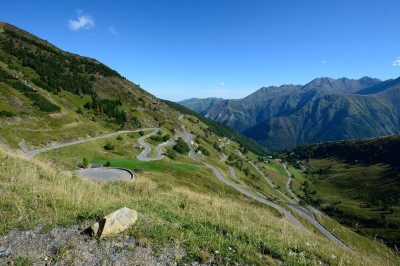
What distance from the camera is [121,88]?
178500 millimetres

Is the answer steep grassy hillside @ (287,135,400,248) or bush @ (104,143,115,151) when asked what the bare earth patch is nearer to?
bush @ (104,143,115,151)

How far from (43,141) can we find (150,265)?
2716 inches

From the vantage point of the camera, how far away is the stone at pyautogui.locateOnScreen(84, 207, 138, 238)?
8.00 metres

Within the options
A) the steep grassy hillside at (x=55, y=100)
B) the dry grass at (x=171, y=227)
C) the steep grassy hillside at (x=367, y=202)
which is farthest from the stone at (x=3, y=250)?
the steep grassy hillside at (x=367, y=202)

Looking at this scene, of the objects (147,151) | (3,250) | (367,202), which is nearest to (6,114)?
(147,151)

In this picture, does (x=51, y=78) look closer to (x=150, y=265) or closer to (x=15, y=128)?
(x=15, y=128)

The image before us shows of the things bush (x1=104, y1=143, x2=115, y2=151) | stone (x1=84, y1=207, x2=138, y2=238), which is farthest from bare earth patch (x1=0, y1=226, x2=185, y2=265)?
bush (x1=104, y1=143, x2=115, y2=151)

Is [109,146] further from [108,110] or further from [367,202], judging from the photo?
[367,202]

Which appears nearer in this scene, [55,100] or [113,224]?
[113,224]

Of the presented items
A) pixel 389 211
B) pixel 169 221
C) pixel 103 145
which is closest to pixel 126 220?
pixel 169 221

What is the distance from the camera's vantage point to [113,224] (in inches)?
325

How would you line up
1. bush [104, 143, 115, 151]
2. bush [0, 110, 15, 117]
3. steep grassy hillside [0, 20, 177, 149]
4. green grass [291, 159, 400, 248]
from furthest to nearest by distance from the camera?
green grass [291, 159, 400, 248]
bush [104, 143, 115, 151]
steep grassy hillside [0, 20, 177, 149]
bush [0, 110, 15, 117]

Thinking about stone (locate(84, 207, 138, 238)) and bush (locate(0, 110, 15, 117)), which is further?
bush (locate(0, 110, 15, 117))

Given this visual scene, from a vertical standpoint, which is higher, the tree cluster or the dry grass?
the tree cluster
